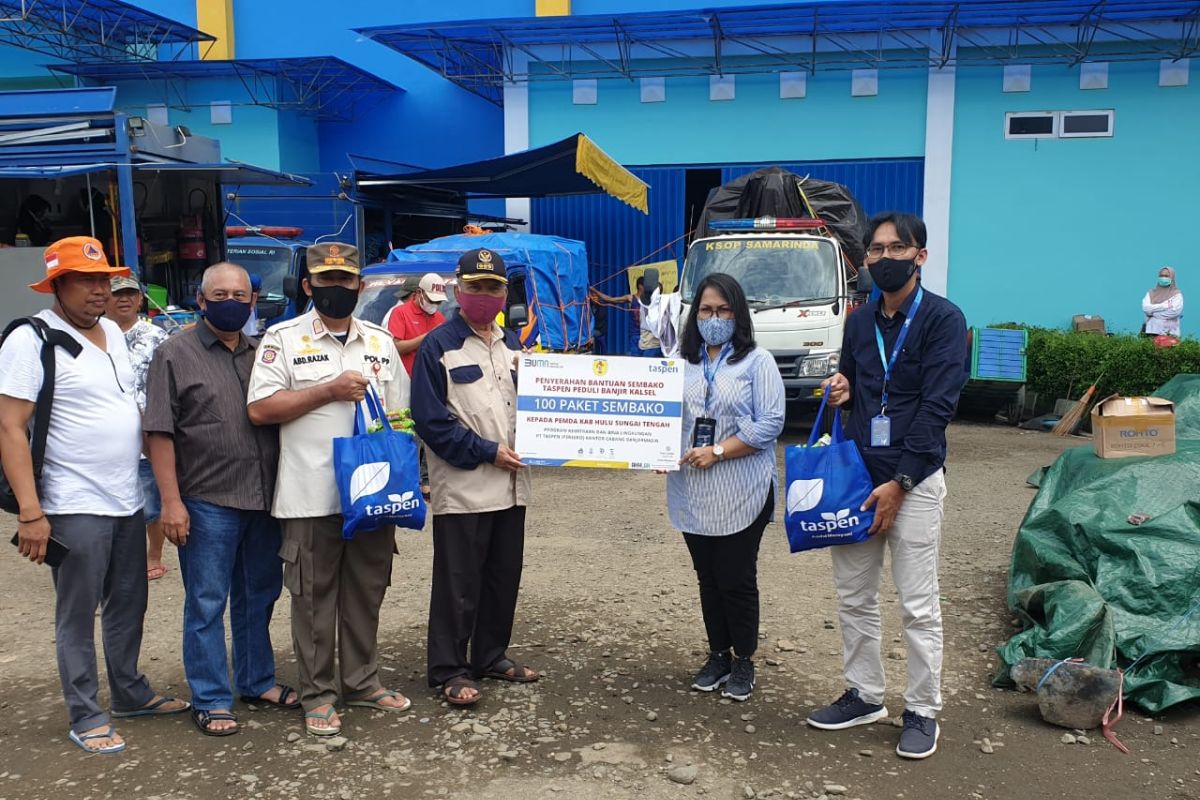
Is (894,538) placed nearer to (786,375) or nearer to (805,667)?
(805,667)

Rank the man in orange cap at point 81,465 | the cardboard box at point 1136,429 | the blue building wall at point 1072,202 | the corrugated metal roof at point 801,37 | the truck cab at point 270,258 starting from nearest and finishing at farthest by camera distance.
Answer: the man in orange cap at point 81,465 → the cardboard box at point 1136,429 → the truck cab at point 270,258 → the corrugated metal roof at point 801,37 → the blue building wall at point 1072,202

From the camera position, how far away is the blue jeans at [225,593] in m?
4.13

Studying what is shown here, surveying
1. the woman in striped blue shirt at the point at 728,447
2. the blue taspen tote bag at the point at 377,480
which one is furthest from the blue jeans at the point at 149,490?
the woman in striped blue shirt at the point at 728,447

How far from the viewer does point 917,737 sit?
4016 millimetres

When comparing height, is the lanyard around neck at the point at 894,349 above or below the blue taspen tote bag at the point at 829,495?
above

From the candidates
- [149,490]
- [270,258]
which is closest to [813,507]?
[149,490]

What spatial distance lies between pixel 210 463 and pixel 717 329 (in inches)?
85.3

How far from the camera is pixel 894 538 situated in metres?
4.00

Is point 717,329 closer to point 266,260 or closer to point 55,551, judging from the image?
point 55,551

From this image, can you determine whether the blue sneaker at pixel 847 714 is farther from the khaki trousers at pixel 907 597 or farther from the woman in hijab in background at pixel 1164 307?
the woman in hijab in background at pixel 1164 307

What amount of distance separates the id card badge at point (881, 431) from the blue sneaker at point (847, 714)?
1.10 meters

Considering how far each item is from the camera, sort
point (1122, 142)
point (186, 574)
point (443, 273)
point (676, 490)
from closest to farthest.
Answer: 1. point (186, 574)
2. point (676, 490)
3. point (443, 273)
4. point (1122, 142)

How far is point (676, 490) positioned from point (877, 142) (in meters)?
13.7

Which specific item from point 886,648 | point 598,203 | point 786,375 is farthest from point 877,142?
point 886,648
